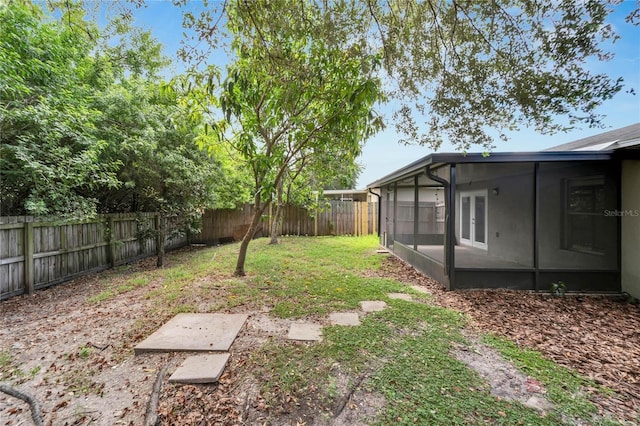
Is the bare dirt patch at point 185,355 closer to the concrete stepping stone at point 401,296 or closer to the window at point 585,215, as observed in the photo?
the concrete stepping stone at point 401,296

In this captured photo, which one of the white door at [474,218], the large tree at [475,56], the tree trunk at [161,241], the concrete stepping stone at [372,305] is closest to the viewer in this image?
the large tree at [475,56]

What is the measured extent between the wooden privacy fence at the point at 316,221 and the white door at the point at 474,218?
15.8 feet

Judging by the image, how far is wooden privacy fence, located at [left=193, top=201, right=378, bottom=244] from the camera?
466 inches

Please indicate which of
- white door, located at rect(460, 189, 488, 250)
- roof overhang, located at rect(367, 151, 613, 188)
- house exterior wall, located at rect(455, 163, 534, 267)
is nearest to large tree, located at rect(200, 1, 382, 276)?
roof overhang, located at rect(367, 151, 613, 188)

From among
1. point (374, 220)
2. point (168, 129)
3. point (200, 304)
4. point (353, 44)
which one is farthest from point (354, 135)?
point (374, 220)

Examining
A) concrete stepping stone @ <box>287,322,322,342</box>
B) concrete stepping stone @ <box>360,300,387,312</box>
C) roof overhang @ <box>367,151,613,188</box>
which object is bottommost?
concrete stepping stone @ <box>360,300,387,312</box>

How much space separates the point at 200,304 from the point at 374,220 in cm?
1067

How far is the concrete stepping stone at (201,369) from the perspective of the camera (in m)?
2.28

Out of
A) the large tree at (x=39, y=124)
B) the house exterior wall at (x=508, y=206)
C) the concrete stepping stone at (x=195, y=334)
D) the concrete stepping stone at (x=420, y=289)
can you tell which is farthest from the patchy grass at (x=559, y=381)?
the large tree at (x=39, y=124)

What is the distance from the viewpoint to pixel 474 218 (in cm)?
857

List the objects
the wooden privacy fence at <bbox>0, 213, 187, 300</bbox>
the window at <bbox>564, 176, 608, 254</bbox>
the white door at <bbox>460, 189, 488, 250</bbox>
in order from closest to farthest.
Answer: the wooden privacy fence at <bbox>0, 213, 187, 300</bbox>, the window at <bbox>564, 176, 608, 254</bbox>, the white door at <bbox>460, 189, 488, 250</bbox>

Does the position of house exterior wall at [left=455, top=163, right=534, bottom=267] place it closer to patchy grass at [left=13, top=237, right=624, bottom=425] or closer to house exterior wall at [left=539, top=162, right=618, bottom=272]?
house exterior wall at [left=539, top=162, right=618, bottom=272]

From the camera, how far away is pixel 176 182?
737 cm

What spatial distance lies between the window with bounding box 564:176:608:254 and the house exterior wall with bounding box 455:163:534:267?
1.83 ft
